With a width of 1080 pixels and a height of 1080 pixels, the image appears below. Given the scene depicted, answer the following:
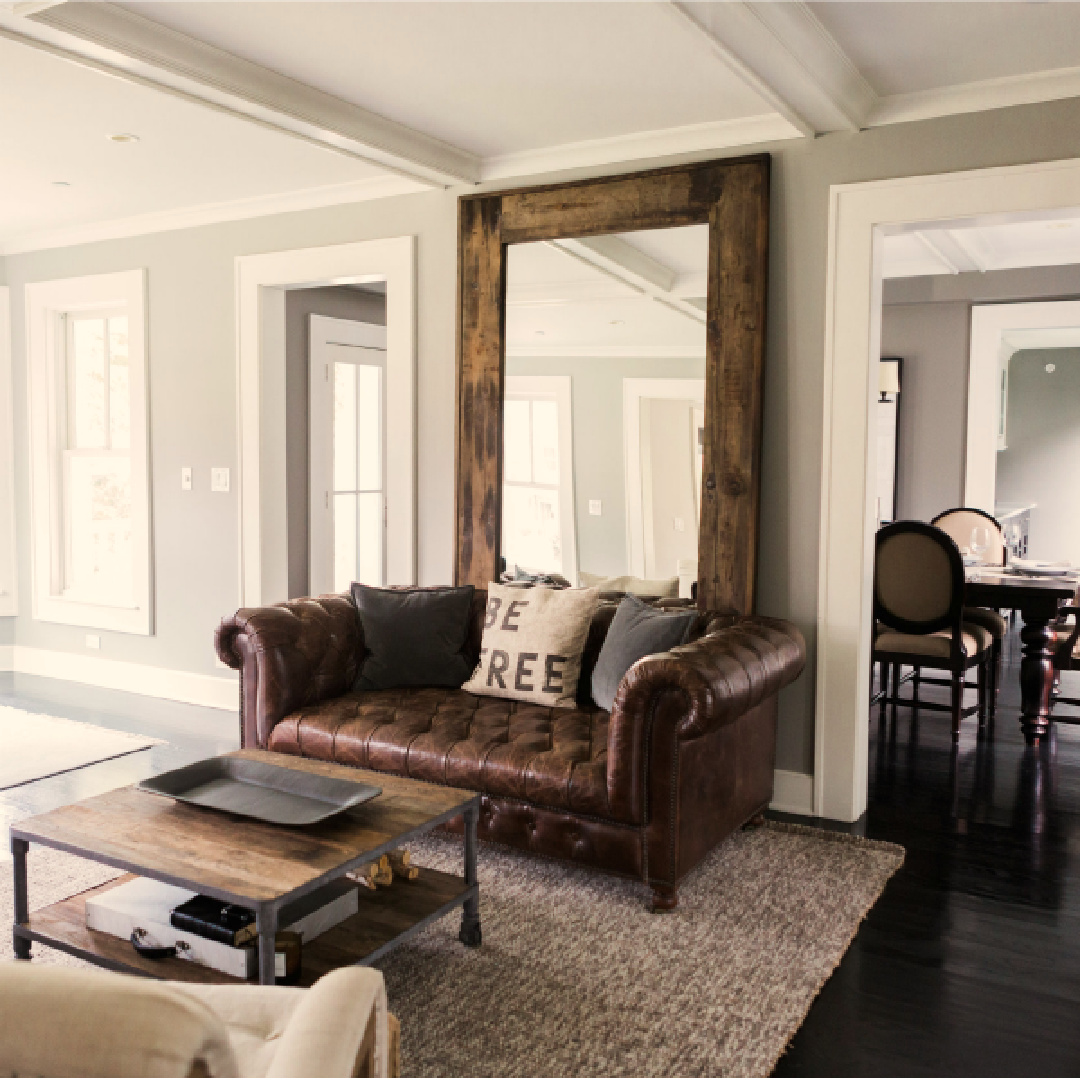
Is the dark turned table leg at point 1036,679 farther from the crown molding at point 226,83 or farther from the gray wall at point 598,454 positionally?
the crown molding at point 226,83

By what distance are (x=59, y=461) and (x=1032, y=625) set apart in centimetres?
549

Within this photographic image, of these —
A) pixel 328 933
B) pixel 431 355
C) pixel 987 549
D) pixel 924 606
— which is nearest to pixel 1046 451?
pixel 987 549

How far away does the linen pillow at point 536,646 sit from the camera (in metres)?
3.69

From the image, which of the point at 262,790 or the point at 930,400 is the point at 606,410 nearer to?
the point at 262,790

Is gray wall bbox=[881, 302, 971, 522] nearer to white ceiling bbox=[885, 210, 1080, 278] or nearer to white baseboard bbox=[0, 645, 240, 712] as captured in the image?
white ceiling bbox=[885, 210, 1080, 278]

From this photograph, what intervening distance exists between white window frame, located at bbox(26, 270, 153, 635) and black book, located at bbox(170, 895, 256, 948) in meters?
3.66

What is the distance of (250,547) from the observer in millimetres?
5258

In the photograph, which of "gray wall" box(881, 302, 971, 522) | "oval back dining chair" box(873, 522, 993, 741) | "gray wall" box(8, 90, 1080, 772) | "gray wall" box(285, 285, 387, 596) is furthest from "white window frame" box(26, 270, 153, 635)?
"gray wall" box(881, 302, 971, 522)

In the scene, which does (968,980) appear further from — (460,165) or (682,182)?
(460,165)

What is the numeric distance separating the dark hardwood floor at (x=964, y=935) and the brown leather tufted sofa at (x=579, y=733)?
57cm

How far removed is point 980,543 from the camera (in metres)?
5.66

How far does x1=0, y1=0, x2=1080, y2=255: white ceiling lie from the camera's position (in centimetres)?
290

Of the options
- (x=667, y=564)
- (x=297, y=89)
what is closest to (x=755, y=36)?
(x=297, y=89)

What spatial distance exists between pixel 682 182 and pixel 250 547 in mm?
2804
